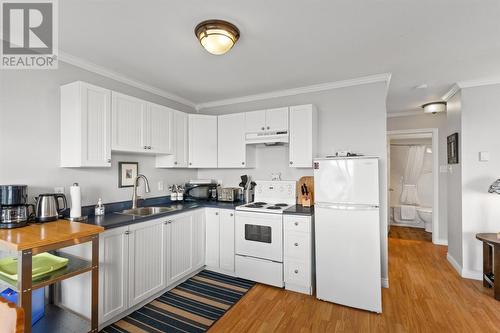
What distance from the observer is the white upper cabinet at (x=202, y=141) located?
3.57m

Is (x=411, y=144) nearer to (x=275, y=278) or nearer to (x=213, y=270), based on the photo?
(x=275, y=278)

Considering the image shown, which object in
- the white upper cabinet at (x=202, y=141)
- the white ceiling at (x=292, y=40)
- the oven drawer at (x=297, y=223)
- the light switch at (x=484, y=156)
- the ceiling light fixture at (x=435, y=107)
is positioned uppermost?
the white ceiling at (x=292, y=40)

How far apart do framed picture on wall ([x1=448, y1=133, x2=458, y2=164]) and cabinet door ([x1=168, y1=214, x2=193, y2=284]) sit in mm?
3703

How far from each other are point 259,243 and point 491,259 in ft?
9.09

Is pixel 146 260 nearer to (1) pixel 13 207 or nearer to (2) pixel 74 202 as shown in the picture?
(2) pixel 74 202

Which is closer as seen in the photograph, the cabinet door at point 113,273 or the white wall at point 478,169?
the cabinet door at point 113,273

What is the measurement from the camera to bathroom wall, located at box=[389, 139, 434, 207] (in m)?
5.93

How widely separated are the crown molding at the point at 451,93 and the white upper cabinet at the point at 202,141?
3327mm

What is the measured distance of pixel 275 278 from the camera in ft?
9.16

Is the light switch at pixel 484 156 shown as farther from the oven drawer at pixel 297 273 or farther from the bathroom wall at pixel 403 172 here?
the bathroom wall at pixel 403 172

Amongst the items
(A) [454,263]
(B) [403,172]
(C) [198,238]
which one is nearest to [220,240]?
(C) [198,238]

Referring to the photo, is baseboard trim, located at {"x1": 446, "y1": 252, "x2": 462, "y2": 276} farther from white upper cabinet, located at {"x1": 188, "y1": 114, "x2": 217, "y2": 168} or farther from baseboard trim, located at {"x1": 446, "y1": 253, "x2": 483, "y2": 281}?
white upper cabinet, located at {"x1": 188, "y1": 114, "x2": 217, "y2": 168}

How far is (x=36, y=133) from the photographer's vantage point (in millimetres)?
2174

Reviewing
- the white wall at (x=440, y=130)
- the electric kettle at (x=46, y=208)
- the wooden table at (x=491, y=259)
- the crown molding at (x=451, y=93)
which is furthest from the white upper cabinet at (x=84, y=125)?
the white wall at (x=440, y=130)
